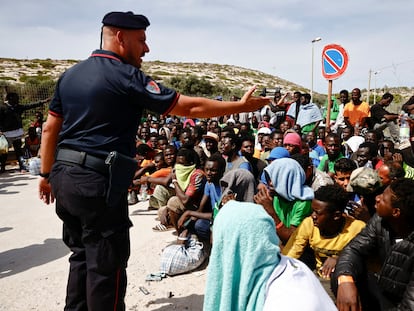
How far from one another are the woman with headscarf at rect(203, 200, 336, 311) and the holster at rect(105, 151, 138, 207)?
0.81 metres

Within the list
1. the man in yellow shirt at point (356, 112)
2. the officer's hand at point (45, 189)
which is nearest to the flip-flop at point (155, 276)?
the officer's hand at point (45, 189)

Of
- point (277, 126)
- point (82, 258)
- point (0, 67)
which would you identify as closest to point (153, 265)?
point (82, 258)

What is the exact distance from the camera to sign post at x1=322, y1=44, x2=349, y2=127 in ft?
19.5

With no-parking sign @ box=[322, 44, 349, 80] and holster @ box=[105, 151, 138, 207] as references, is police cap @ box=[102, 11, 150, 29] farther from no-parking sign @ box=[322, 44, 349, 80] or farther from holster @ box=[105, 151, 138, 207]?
no-parking sign @ box=[322, 44, 349, 80]

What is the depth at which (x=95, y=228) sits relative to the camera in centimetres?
199

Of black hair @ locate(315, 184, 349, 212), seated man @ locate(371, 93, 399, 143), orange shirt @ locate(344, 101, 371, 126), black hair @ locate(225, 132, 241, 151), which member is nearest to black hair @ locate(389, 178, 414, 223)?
black hair @ locate(315, 184, 349, 212)

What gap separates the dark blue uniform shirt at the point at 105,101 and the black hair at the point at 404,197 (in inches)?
58.0

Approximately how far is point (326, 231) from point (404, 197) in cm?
72

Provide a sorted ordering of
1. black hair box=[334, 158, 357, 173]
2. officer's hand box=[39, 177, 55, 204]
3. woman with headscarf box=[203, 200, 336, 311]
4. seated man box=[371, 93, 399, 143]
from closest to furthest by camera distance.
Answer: woman with headscarf box=[203, 200, 336, 311]
officer's hand box=[39, 177, 55, 204]
black hair box=[334, 158, 357, 173]
seated man box=[371, 93, 399, 143]

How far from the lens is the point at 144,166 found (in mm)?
5824

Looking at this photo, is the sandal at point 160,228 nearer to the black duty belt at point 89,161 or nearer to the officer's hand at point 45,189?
the officer's hand at point 45,189

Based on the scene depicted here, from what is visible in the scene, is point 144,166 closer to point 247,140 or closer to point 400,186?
point 247,140

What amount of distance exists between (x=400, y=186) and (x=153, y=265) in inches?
100

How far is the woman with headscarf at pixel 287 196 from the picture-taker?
3.08 metres
